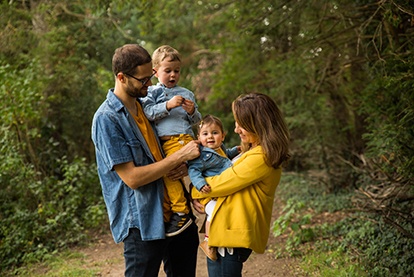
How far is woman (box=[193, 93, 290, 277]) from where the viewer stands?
3.00 meters

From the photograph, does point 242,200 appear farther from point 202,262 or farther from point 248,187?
point 202,262

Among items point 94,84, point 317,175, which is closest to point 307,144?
point 317,175

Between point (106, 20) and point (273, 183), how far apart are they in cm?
844

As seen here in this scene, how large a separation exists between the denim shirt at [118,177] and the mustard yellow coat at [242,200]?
33 centimetres

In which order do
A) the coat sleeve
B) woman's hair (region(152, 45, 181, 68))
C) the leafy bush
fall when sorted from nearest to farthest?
the coat sleeve
woman's hair (region(152, 45, 181, 68))
the leafy bush

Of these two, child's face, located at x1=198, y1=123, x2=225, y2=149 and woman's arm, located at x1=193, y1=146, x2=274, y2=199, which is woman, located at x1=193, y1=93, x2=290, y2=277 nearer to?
woman's arm, located at x1=193, y1=146, x2=274, y2=199

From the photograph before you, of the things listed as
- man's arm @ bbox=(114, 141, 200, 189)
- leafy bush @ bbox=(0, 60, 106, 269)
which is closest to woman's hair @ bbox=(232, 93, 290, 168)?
man's arm @ bbox=(114, 141, 200, 189)

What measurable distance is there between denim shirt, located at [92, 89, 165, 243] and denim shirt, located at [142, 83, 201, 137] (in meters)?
0.26

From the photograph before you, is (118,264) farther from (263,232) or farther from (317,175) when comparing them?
(317,175)

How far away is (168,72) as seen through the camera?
137 inches

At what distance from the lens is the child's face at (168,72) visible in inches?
135

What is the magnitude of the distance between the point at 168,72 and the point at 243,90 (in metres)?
8.80

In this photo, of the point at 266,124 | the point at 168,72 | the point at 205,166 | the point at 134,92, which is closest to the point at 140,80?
the point at 134,92

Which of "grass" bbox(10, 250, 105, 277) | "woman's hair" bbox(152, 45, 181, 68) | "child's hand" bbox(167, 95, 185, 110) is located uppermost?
"woman's hair" bbox(152, 45, 181, 68)
